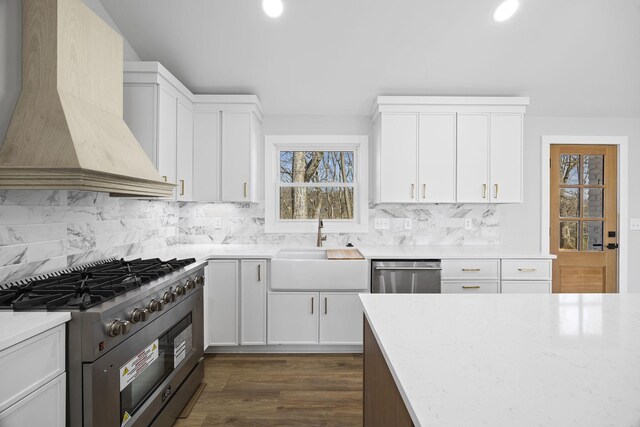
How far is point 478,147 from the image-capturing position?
308 cm

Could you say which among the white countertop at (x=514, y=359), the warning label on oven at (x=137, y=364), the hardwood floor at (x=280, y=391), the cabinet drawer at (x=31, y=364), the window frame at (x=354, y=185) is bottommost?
the hardwood floor at (x=280, y=391)

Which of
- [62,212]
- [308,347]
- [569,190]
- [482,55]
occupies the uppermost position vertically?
[482,55]

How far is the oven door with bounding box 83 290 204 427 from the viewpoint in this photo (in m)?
1.27

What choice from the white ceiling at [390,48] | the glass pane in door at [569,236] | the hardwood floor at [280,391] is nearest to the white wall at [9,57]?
the white ceiling at [390,48]

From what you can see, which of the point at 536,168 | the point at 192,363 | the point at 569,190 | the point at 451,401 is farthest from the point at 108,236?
the point at 569,190

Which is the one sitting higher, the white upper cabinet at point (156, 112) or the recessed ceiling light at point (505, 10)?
the recessed ceiling light at point (505, 10)

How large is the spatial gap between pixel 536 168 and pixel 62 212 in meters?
4.21

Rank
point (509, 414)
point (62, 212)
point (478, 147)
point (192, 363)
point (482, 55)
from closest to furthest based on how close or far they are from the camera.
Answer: point (509, 414) → point (62, 212) → point (192, 363) → point (482, 55) → point (478, 147)

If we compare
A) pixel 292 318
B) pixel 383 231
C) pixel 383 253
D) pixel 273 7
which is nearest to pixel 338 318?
pixel 292 318

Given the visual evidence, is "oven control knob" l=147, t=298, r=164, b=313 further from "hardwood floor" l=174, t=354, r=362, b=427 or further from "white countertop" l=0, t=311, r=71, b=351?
"hardwood floor" l=174, t=354, r=362, b=427

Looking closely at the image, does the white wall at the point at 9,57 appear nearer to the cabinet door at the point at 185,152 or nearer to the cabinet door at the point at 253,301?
the cabinet door at the point at 185,152

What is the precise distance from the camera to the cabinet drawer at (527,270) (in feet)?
9.15

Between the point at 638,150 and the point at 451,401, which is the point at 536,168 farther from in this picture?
the point at 451,401

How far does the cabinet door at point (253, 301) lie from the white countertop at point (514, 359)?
5.64 feet
